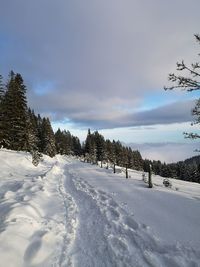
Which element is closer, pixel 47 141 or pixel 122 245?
pixel 122 245

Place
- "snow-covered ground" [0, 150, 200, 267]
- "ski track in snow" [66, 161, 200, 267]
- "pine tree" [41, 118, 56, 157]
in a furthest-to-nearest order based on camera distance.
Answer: "pine tree" [41, 118, 56, 157], "snow-covered ground" [0, 150, 200, 267], "ski track in snow" [66, 161, 200, 267]

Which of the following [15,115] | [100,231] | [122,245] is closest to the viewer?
[122,245]

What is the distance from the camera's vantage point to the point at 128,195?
565 inches

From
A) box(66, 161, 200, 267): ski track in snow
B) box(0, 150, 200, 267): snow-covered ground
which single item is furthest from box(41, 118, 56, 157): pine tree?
box(66, 161, 200, 267): ski track in snow

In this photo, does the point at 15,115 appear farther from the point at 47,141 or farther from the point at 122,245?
the point at 47,141

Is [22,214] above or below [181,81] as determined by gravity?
below

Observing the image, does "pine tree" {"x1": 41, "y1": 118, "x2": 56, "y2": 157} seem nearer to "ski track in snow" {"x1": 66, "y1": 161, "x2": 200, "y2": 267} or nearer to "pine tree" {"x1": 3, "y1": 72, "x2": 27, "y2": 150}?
"pine tree" {"x1": 3, "y1": 72, "x2": 27, "y2": 150}

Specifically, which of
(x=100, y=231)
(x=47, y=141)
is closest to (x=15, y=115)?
(x=100, y=231)

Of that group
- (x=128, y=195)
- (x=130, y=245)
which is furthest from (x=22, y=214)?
(x=128, y=195)

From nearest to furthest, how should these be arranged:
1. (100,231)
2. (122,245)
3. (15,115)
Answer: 1. (122,245)
2. (100,231)
3. (15,115)

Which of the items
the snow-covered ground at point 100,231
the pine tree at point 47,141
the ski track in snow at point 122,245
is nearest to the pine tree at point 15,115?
the snow-covered ground at point 100,231

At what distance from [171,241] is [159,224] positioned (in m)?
1.58

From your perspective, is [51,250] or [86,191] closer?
[51,250]

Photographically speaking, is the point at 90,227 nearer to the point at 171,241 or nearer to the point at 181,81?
the point at 171,241
